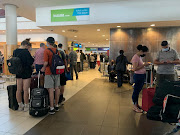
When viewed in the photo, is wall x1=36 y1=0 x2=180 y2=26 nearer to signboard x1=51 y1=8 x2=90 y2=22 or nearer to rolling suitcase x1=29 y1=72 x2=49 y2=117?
signboard x1=51 y1=8 x2=90 y2=22

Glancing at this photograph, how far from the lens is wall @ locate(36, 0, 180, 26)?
5965 mm

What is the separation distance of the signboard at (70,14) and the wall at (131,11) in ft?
0.52

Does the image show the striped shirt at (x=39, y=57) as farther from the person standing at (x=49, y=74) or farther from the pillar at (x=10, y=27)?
the pillar at (x=10, y=27)

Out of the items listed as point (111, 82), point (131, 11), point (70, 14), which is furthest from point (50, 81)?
point (131, 11)

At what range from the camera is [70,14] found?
6.90 m

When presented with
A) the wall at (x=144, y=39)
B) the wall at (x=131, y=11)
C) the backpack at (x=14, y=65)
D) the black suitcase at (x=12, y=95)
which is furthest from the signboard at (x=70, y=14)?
the black suitcase at (x=12, y=95)

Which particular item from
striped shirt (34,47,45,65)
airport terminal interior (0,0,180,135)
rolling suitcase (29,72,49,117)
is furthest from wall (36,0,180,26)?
rolling suitcase (29,72,49,117)

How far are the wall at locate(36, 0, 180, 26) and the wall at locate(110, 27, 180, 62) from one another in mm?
1852

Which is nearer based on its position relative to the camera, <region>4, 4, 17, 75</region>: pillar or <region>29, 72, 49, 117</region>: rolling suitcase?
<region>29, 72, 49, 117</region>: rolling suitcase

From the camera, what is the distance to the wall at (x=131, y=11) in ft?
19.6

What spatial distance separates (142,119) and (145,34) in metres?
6.34

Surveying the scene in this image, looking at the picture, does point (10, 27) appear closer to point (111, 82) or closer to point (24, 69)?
point (24, 69)

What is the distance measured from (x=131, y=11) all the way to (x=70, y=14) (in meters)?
2.94

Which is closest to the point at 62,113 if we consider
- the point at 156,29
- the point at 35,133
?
the point at 35,133
